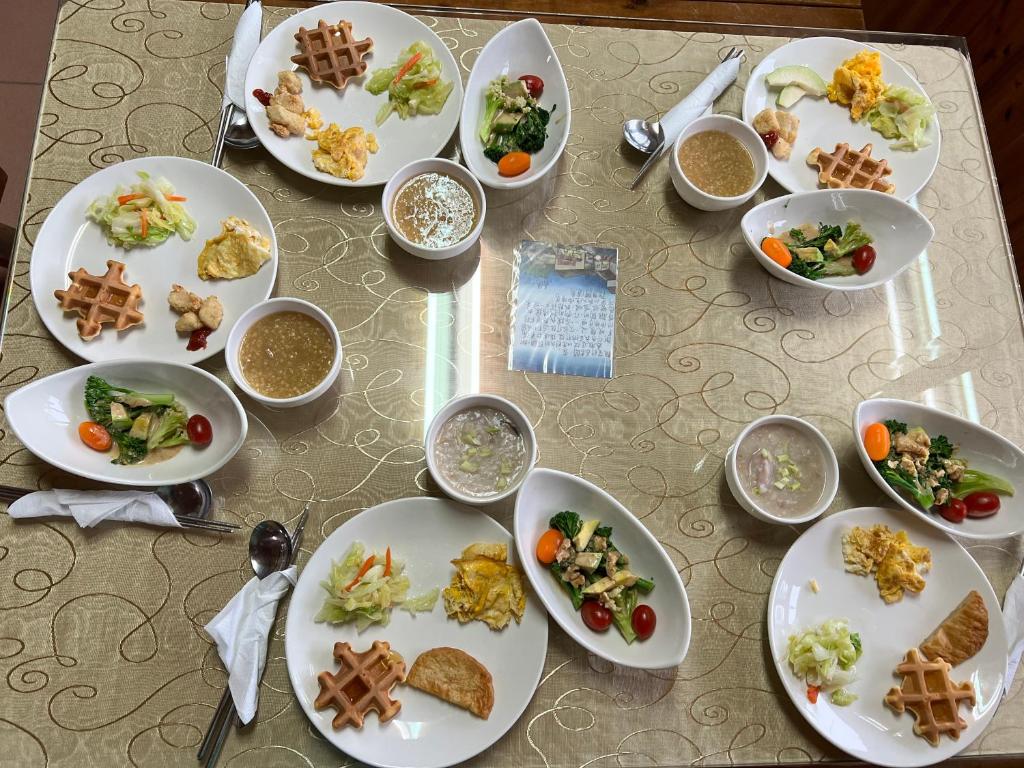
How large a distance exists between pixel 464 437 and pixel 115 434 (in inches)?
40.2

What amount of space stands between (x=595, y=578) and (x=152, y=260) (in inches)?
68.0

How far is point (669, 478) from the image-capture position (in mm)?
2139

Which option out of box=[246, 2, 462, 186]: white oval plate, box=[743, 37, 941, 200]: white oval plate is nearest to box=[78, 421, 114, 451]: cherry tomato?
box=[246, 2, 462, 186]: white oval plate

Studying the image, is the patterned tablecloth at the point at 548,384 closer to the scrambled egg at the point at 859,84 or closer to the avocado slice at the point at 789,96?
the avocado slice at the point at 789,96

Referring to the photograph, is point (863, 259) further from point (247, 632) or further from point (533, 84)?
point (247, 632)

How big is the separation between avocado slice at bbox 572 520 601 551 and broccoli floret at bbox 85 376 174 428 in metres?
1.26

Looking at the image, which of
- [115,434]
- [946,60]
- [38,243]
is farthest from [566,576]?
[946,60]

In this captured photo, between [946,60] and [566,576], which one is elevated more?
[946,60]

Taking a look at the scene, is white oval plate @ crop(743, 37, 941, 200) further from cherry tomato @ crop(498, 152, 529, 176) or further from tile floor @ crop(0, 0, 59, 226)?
A: tile floor @ crop(0, 0, 59, 226)

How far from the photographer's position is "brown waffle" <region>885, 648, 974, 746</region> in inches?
73.8

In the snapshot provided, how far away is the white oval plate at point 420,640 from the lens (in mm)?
1779

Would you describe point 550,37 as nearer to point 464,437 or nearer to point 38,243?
point 464,437

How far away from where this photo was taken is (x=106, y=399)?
6.32 ft

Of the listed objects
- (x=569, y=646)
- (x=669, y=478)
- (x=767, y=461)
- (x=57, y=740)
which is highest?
(x=767, y=461)
